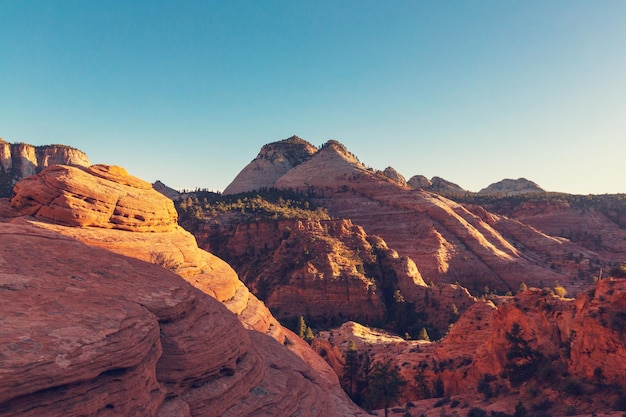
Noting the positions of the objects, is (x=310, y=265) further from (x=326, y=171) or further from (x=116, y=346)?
(x=326, y=171)

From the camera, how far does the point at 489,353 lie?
3347 centimetres

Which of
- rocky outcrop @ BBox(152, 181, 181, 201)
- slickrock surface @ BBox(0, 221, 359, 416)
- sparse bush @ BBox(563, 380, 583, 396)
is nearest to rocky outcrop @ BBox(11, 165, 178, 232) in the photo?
slickrock surface @ BBox(0, 221, 359, 416)

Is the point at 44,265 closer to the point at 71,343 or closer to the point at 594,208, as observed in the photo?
the point at 71,343

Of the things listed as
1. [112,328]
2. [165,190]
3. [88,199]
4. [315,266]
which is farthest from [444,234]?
[165,190]

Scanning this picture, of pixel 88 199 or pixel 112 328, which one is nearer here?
pixel 112 328

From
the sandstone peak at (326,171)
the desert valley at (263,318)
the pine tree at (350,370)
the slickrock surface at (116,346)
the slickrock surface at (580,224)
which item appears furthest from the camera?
the sandstone peak at (326,171)

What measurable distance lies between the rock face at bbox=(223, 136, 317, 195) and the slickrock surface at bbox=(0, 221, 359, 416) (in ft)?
433

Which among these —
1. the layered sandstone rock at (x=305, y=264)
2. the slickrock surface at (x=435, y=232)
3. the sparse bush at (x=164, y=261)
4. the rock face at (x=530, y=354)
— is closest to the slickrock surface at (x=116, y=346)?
the sparse bush at (x=164, y=261)

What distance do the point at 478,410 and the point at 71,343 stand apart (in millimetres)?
28341

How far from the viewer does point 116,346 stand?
11000 mm

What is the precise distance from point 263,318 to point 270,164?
141 m

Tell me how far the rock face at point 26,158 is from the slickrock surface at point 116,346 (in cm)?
12404

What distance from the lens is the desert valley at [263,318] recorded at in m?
10.8

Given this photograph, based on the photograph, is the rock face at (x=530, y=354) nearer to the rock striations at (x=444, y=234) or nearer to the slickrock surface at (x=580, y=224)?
the rock striations at (x=444, y=234)
